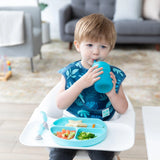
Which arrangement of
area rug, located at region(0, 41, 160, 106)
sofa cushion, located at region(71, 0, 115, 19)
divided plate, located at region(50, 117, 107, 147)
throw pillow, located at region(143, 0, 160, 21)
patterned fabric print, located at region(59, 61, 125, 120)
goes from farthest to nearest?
sofa cushion, located at region(71, 0, 115, 19), throw pillow, located at region(143, 0, 160, 21), area rug, located at region(0, 41, 160, 106), patterned fabric print, located at region(59, 61, 125, 120), divided plate, located at region(50, 117, 107, 147)

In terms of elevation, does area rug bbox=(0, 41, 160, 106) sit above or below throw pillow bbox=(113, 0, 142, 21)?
below

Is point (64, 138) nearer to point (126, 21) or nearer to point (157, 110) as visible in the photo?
point (157, 110)

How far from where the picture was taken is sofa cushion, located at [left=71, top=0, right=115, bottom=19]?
4566 millimetres

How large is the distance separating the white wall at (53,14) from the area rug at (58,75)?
60 centimetres

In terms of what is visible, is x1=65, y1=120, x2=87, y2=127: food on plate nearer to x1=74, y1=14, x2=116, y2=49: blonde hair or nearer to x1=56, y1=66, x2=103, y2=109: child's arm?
x1=56, y1=66, x2=103, y2=109: child's arm

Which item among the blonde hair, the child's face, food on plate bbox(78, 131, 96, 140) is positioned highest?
the blonde hair

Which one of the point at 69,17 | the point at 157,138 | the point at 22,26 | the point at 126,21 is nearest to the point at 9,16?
the point at 22,26

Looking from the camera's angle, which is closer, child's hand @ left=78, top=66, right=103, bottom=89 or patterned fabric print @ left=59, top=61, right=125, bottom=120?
child's hand @ left=78, top=66, right=103, bottom=89

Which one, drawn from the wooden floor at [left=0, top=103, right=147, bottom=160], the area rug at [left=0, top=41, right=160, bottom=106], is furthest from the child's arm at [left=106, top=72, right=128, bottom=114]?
the area rug at [left=0, top=41, right=160, bottom=106]

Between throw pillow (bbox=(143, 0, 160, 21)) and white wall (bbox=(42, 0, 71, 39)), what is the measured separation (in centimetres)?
142

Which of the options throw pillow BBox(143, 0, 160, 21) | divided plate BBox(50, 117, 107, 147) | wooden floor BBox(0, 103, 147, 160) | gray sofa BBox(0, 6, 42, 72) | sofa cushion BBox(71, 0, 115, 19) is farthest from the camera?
sofa cushion BBox(71, 0, 115, 19)

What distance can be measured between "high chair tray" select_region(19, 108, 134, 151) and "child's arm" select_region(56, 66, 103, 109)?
94mm

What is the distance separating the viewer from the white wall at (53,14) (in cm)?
505

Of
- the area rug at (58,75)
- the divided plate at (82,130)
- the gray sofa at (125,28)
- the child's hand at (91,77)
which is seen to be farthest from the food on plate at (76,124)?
the gray sofa at (125,28)
